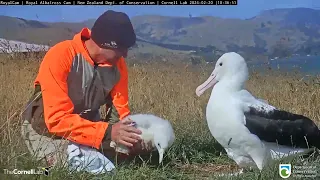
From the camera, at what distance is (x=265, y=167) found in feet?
11.5

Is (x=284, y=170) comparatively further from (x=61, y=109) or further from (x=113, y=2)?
(x=113, y=2)

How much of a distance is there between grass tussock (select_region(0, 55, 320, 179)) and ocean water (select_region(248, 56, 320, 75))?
0.24 ft

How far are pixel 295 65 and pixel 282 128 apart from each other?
901 mm

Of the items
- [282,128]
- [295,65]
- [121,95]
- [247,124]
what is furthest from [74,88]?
[295,65]

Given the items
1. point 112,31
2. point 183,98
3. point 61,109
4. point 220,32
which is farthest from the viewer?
point 183,98

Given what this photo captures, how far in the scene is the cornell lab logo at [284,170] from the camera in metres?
3.46

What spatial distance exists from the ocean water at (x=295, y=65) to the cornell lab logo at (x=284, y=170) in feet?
2.78

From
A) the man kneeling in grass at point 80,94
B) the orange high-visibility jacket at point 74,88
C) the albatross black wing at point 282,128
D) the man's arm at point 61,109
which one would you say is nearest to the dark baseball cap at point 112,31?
the man kneeling in grass at point 80,94

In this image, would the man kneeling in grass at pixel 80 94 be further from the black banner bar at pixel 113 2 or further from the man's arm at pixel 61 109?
the black banner bar at pixel 113 2

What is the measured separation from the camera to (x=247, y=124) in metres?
3.50

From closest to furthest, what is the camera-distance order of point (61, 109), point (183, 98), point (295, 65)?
point (61, 109) < point (295, 65) < point (183, 98)

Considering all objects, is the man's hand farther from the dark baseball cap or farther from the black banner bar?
the black banner bar

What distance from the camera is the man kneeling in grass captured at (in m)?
3.47

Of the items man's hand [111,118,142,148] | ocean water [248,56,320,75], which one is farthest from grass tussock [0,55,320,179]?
man's hand [111,118,142,148]
